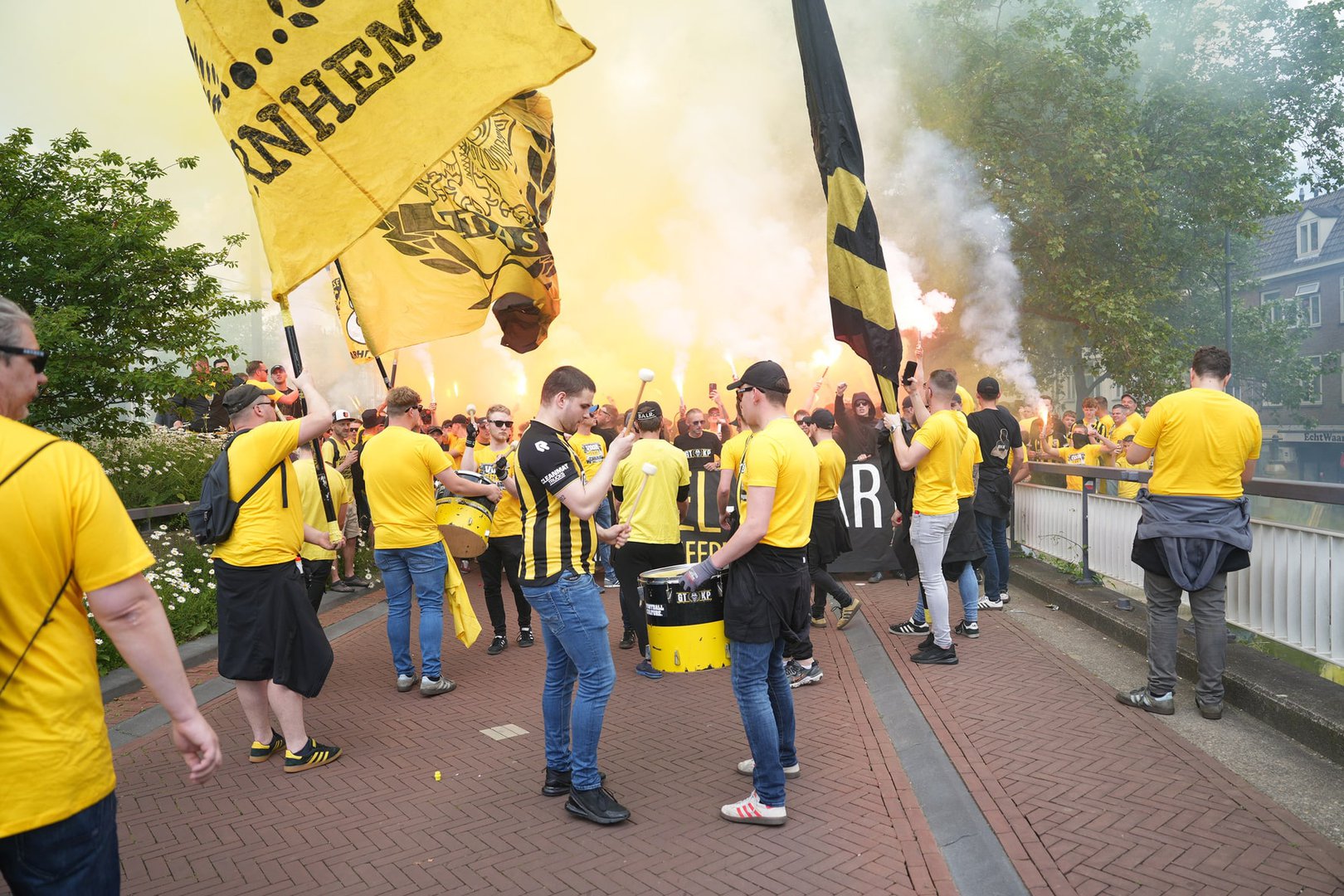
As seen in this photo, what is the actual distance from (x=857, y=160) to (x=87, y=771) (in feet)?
15.7

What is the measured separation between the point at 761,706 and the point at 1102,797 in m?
1.69

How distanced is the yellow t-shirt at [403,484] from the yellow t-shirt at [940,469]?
3.48m

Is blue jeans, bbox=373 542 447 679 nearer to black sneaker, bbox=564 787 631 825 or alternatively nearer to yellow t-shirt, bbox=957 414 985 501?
black sneaker, bbox=564 787 631 825

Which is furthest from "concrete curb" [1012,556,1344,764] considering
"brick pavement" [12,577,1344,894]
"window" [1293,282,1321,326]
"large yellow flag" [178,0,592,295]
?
"window" [1293,282,1321,326]

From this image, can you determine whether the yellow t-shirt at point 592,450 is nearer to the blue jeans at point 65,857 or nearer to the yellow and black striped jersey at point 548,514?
the yellow and black striped jersey at point 548,514

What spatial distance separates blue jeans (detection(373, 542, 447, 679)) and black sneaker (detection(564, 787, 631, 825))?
247cm

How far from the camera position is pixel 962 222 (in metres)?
24.4

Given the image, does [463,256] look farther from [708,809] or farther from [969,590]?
[969,590]

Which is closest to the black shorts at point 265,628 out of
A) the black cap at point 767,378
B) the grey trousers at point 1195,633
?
the black cap at point 767,378

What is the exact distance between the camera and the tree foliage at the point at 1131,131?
2102 centimetres

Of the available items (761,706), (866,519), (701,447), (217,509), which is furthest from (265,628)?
(701,447)

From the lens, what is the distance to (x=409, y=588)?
638cm

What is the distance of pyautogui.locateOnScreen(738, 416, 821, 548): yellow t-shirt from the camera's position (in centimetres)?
393

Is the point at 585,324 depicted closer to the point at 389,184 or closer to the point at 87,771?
the point at 389,184
